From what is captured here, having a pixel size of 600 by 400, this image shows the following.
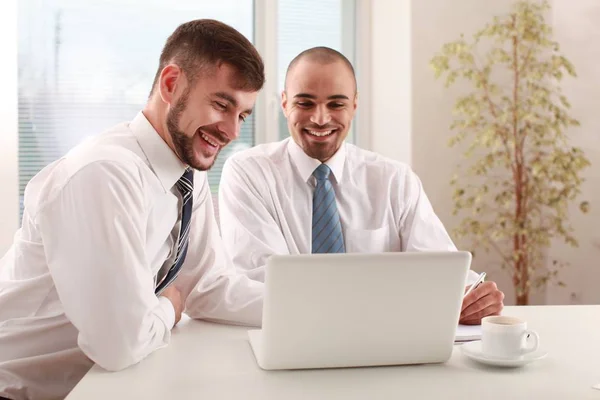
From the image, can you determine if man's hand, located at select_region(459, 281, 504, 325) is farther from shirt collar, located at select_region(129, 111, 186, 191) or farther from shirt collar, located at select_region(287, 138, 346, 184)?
shirt collar, located at select_region(287, 138, 346, 184)

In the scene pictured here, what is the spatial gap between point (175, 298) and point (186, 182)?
27 cm

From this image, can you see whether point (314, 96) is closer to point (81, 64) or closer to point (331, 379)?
point (331, 379)

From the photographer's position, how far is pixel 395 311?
1312 mm

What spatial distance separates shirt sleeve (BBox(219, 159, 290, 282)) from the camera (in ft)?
7.41

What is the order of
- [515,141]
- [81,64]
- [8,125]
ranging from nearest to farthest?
[8,125], [515,141], [81,64]

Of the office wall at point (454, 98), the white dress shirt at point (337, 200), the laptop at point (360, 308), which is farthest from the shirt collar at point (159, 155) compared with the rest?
the office wall at point (454, 98)

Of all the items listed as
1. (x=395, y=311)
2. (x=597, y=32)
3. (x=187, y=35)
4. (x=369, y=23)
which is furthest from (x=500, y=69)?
(x=395, y=311)

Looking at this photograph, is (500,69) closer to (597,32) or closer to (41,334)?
(597,32)

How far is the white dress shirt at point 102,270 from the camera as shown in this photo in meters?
1.40

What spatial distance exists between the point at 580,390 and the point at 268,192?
1426 millimetres

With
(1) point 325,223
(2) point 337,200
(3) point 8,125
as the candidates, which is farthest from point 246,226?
(3) point 8,125

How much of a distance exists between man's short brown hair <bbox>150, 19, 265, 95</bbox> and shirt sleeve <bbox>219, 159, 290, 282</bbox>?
69 cm

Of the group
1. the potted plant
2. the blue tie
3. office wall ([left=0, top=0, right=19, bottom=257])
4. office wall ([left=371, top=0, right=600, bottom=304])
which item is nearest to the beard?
the blue tie

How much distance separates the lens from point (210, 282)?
1840mm
